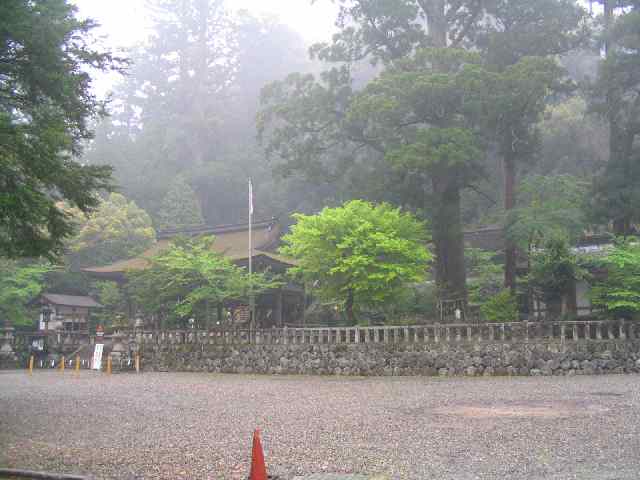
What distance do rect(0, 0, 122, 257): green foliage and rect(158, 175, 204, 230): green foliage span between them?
30.1 m

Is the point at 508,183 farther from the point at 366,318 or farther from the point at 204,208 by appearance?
the point at 204,208

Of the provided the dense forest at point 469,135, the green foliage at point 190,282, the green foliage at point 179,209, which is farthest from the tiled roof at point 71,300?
A: the green foliage at point 179,209

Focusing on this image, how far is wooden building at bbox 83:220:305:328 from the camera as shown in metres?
26.7

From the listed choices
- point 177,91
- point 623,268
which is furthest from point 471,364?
point 177,91

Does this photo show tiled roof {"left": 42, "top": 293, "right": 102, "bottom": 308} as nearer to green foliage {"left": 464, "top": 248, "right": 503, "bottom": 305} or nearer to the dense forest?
the dense forest

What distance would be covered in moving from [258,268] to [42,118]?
17433mm

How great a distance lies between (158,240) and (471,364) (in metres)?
24.2

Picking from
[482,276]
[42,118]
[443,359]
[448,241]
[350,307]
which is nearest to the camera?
[42,118]

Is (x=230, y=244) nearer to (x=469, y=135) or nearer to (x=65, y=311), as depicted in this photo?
(x=65, y=311)

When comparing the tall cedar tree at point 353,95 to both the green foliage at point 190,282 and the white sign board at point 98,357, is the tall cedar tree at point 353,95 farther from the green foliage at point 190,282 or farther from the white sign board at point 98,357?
the white sign board at point 98,357

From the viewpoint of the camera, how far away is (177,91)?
56.3m

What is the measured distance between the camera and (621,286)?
755 inches

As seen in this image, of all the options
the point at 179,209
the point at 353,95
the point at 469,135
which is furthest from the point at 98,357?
the point at 179,209

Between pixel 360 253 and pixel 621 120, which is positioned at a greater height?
pixel 621 120
